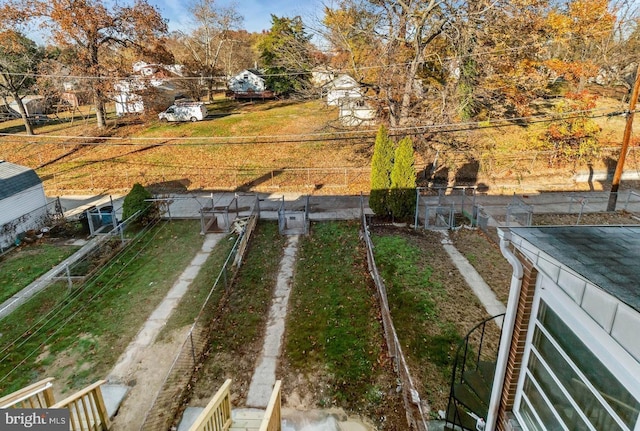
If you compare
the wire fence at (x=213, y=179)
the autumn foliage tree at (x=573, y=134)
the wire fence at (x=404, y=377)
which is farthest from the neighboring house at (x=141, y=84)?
the autumn foliage tree at (x=573, y=134)

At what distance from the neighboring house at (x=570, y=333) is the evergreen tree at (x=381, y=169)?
10.6 m

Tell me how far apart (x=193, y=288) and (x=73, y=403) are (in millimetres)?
5073

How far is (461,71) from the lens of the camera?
675 inches

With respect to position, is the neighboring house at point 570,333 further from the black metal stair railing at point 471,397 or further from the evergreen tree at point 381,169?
the evergreen tree at point 381,169

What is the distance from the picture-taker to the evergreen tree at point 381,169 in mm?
14780

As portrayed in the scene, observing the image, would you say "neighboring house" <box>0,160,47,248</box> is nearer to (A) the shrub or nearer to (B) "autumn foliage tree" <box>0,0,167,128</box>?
(A) the shrub

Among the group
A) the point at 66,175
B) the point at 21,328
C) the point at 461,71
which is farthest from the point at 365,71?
the point at 66,175

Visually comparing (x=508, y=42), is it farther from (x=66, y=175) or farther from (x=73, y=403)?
(x=66, y=175)

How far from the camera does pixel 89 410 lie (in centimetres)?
625

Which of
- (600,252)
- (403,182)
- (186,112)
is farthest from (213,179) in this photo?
(600,252)

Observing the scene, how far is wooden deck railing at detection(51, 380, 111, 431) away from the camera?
5383mm

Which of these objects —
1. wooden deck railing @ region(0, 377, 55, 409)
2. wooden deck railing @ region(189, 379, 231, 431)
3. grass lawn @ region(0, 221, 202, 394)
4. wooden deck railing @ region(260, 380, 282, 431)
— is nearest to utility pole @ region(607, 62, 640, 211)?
wooden deck railing @ region(260, 380, 282, 431)

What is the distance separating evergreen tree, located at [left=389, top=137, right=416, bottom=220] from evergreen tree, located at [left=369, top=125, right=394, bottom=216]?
0.23 meters

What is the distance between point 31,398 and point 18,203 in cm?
1279
